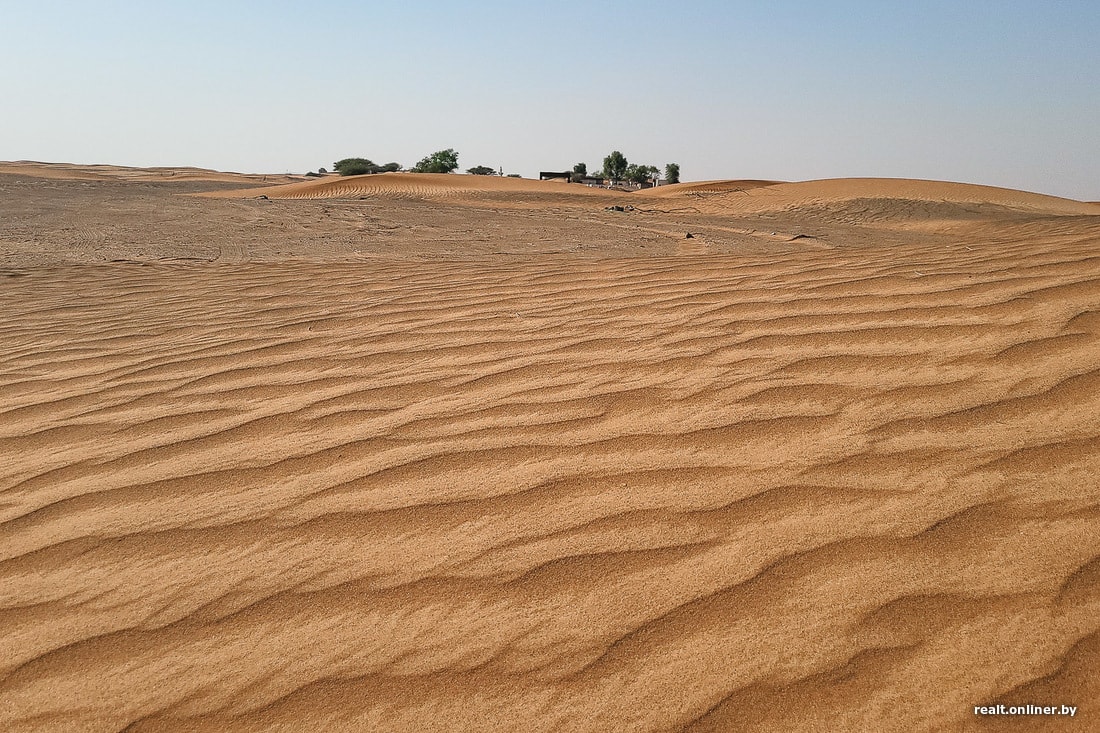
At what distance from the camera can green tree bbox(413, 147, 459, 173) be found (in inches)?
1608

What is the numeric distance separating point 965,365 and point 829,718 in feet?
5.44

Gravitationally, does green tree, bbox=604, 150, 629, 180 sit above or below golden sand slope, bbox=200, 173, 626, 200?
above

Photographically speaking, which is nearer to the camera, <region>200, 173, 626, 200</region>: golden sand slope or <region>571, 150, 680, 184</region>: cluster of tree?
<region>200, 173, 626, 200</region>: golden sand slope

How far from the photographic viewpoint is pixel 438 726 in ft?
4.30

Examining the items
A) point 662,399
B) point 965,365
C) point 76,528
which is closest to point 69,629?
point 76,528

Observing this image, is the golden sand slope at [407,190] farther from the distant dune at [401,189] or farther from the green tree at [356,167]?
the green tree at [356,167]

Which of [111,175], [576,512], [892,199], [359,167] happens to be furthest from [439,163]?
[576,512]

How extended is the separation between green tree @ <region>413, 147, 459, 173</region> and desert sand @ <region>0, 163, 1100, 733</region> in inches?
1504

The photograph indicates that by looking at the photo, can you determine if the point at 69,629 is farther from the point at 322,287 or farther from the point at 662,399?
the point at 322,287

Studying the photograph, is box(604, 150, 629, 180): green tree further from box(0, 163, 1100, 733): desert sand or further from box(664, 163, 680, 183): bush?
box(0, 163, 1100, 733): desert sand

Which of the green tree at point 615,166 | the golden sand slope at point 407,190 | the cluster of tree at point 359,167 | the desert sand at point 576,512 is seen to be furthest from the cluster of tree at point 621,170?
the desert sand at point 576,512

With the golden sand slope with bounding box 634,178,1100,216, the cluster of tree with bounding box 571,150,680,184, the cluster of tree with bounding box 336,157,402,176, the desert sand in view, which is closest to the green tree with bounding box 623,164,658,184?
the cluster of tree with bounding box 571,150,680,184

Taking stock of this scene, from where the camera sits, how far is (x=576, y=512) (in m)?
1.90

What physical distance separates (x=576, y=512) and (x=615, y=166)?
58.1m
